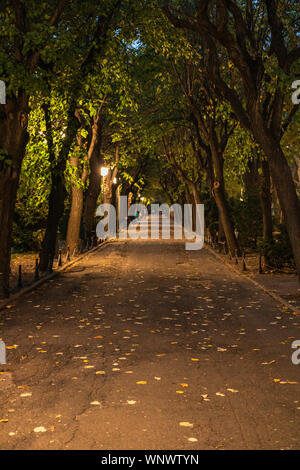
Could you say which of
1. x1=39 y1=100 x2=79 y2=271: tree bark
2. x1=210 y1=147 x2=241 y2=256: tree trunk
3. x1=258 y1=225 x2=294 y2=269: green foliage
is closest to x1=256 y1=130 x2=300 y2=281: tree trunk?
x1=258 y1=225 x2=294 y2=269: green foliage

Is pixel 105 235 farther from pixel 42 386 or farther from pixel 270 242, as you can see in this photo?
pixel 42 386

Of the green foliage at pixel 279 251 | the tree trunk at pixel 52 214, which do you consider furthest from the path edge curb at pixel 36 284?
the green foliage at pixel 279 251

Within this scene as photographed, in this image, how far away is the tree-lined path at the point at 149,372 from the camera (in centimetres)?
615

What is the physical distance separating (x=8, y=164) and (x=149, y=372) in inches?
346

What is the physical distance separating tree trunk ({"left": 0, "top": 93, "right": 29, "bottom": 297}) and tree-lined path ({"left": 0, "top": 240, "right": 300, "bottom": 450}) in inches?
54.6

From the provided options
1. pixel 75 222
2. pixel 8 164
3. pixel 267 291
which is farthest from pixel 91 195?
pixel 8 164

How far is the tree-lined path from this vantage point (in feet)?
20.2

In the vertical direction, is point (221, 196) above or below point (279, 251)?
above

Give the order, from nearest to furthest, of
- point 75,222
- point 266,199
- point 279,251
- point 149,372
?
point 149,372 → point 279,251 → point 266,199 → point 75,222

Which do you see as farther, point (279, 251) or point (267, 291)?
point (279, 251)

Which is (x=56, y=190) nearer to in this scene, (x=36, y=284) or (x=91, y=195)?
(x=36, y=284)

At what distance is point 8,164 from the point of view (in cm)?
1570

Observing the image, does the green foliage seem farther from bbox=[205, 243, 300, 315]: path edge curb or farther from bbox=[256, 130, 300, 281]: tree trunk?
bbox=[256, 130, 300, 281]: tree trunk
